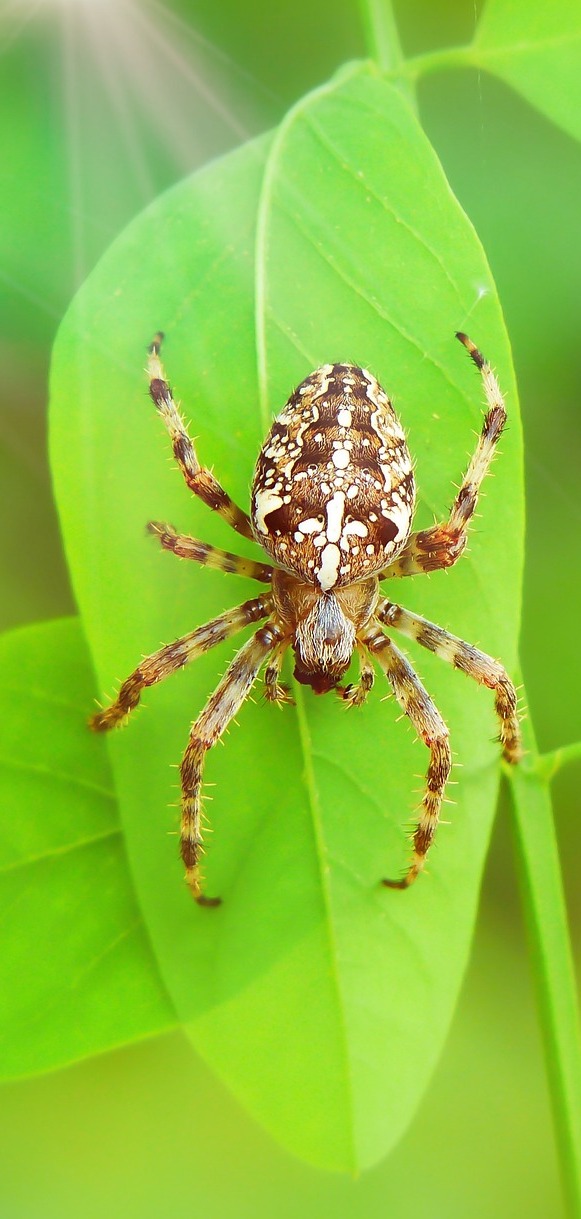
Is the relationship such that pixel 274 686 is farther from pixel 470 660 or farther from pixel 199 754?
pixel 470 660

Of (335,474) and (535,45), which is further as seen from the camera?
(535,45)

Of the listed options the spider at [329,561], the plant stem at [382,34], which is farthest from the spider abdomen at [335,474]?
the plant stem at [382,34]

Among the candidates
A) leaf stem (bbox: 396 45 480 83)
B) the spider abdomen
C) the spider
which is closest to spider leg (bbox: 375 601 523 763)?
the spider

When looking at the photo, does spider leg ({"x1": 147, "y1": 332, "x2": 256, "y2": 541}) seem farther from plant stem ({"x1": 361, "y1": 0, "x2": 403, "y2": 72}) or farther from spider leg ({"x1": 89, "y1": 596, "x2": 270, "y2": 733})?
plant stem ({"x1": 361, "y1": 0, "x2": 403, "y2": 72})

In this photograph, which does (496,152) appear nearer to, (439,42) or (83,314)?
(439,42)

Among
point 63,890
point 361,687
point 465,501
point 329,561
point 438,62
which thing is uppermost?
point 438,62

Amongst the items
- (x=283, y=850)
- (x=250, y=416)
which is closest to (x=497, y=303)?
(x=250, y=416)

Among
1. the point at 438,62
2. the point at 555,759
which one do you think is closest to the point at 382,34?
the point at 438,62
